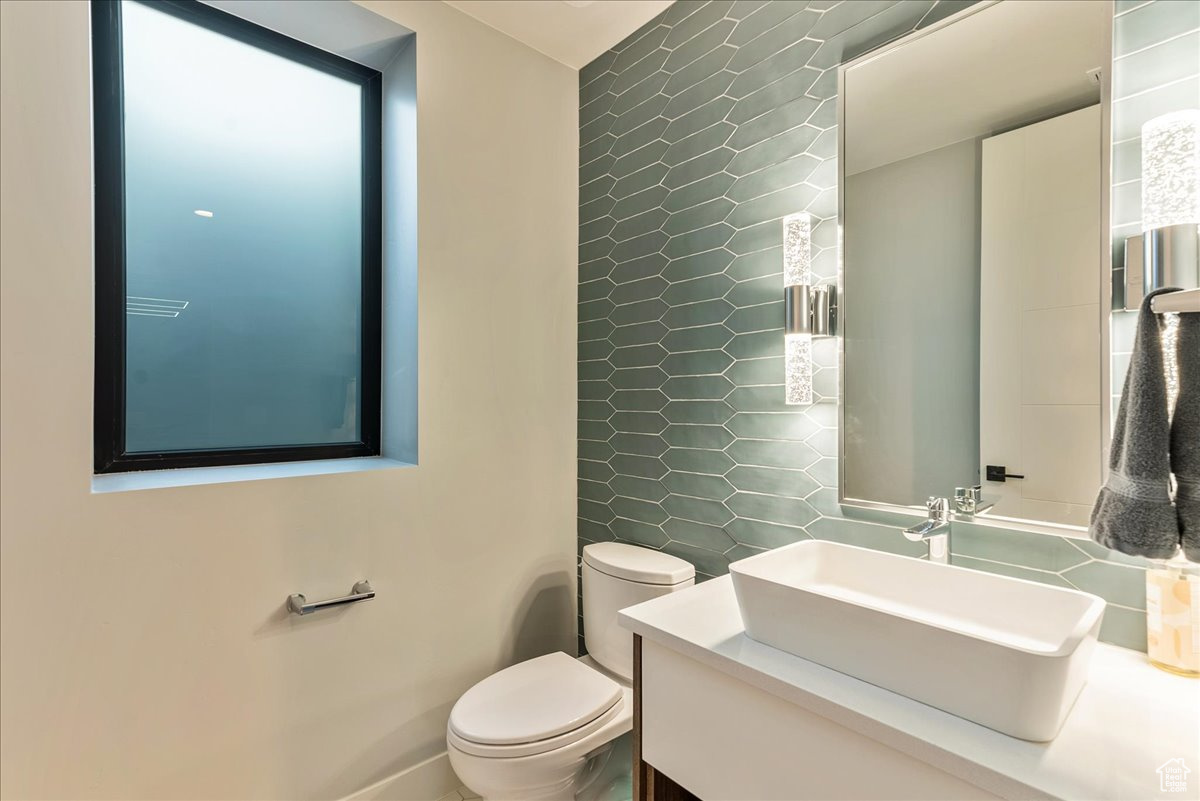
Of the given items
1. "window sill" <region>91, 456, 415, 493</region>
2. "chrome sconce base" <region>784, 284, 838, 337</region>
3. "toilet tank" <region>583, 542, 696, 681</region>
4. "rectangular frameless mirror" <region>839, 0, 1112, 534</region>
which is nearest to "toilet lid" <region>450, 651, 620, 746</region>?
"toilet tank" <region>583, 542, 696, 681</region>

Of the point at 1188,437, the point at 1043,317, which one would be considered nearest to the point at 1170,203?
the point at 1043,317

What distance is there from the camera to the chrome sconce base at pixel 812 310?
134 cm

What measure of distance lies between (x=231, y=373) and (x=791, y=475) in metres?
1.58

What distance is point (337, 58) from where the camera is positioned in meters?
1.82

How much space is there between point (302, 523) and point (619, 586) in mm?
896

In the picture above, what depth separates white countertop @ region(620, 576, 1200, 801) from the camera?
0.63 meters

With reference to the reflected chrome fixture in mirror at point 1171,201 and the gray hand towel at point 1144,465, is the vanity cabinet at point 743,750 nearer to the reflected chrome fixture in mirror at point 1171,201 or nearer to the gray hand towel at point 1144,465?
the gray hand towel at point 1144,465

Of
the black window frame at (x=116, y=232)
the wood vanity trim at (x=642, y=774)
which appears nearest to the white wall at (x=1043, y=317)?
the wood vanity trim at (x=642, y=774)

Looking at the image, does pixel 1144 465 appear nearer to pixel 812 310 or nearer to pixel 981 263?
pixel 981 263

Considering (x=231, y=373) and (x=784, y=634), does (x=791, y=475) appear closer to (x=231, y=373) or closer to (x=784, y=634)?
(x=784, y=634)

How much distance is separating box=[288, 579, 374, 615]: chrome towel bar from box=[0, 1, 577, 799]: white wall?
0.03m

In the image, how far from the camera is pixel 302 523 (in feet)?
4.85

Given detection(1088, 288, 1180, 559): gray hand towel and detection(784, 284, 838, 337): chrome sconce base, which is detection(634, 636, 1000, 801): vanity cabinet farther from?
detection(784, 284, 838, 337): chrome sconce base

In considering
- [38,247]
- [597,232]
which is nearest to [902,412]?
[597,232]
